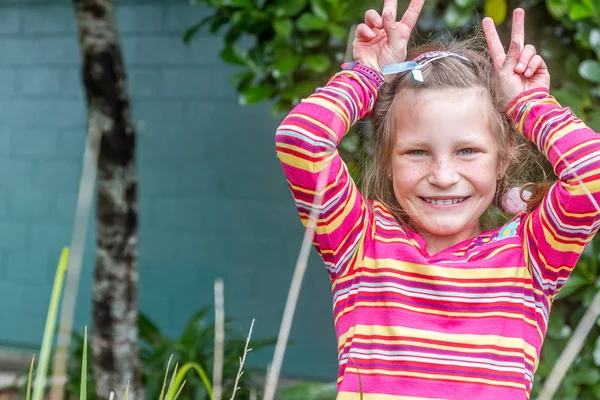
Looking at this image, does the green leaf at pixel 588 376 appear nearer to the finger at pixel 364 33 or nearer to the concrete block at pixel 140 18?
the finger at pixel 364 33

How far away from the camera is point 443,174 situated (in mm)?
1533

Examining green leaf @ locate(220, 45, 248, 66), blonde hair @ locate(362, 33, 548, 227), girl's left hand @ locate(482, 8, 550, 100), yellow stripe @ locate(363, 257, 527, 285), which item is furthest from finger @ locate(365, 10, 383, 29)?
green leaf @ locate(220, 45, 248, 66)

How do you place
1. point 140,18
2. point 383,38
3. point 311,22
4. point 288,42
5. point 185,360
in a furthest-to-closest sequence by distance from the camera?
point 140,18 → point 185,360 → point 288,42 → point 311,22 → point 383,38

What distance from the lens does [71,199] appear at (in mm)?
5121

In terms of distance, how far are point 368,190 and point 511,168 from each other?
0.99ft

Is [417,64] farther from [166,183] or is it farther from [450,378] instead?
[166,183]

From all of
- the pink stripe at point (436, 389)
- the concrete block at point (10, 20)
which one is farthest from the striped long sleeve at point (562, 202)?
the concrete block at point (10, 20)

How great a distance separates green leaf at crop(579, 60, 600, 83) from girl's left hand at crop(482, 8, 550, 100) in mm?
785

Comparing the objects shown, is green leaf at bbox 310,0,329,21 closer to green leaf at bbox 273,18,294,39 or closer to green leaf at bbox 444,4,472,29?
green leaf at bbox 273,18,294,39

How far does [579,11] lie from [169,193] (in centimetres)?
298

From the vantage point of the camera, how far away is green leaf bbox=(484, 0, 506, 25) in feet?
8.20

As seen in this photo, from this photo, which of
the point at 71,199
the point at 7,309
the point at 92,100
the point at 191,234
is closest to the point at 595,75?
the point at 92,100

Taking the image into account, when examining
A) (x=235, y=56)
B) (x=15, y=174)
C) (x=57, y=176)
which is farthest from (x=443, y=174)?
(x=15, y=174)

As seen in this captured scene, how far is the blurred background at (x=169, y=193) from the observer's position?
454 centimetres
